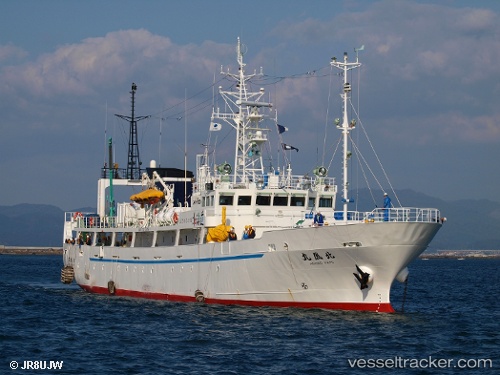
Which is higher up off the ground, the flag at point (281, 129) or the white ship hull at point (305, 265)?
the flag at point (281, 129)

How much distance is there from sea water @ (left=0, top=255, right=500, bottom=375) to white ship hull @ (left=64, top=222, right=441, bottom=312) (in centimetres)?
79

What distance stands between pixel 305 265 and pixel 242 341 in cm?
703

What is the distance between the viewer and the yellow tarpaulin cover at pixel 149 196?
55.7 metres

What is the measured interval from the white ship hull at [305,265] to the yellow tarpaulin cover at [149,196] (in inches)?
322

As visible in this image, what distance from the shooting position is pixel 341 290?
38531 mm

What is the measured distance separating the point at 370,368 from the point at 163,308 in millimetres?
18729

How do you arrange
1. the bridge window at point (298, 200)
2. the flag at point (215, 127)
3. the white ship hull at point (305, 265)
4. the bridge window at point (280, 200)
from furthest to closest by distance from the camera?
the flag at point (215, 127) → the bridge window at point (298, 200) → the bridge window at point (280, 200) → the white ship hull at point (305, 265)

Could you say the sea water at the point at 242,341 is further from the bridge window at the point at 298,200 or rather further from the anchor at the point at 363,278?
the bridge window at the point at 298,200

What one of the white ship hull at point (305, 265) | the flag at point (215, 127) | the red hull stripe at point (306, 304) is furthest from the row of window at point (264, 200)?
the red hull stripe at point (306, 304)

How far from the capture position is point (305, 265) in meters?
38.9

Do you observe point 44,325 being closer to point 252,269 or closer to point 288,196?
point 252,269

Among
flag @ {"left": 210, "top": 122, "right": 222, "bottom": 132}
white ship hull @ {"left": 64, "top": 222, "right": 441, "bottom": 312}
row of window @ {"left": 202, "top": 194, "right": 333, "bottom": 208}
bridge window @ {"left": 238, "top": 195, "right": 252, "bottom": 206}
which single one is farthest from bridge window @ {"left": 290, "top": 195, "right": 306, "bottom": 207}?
flag @ {"left": 210, "top": 122, "right": 222, "bottom": 132}

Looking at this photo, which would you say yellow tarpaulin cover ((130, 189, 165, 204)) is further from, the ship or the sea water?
the sea water

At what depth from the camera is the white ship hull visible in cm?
3728
